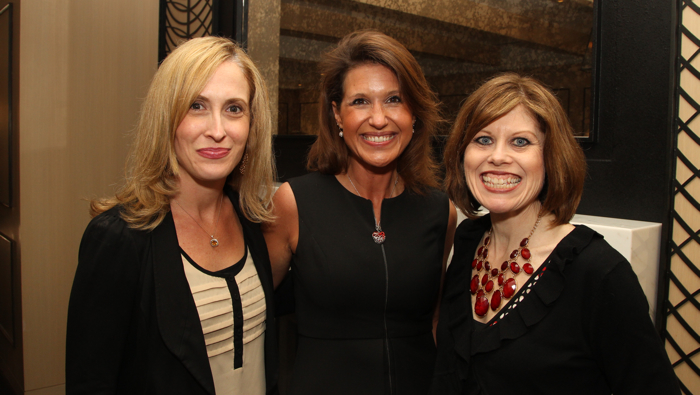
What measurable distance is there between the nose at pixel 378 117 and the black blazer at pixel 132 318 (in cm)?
70

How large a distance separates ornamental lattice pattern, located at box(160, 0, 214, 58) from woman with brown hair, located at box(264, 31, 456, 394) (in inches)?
79.8

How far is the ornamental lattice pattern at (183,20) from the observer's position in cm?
344

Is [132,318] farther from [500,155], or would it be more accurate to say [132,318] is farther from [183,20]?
[183,20]

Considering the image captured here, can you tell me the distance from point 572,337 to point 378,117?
864 millimetres

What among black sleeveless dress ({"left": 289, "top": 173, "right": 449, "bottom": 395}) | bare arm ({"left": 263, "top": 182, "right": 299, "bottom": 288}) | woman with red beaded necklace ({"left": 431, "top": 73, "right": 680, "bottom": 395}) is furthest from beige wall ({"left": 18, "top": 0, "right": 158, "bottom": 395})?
woman with red beaded necklace ({"left": 431, "top": 73, "right": 680, "bottom": 395})

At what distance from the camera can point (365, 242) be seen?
5.41 feet

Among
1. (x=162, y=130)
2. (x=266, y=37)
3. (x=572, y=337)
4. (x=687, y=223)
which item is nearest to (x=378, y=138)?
(x=162, y=130)

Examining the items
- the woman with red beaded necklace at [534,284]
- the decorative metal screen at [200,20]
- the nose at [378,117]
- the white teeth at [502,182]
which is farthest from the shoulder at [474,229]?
the decorative metal screen at [200,20]

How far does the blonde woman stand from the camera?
121 cm

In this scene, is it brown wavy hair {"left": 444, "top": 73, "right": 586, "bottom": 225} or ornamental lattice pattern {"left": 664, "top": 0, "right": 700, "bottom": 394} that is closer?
brown wavy hair {"left": 444, "top": 73, "right": 586, "bottom": 225}

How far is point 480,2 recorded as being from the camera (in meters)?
2.15

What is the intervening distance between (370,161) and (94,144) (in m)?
2.97

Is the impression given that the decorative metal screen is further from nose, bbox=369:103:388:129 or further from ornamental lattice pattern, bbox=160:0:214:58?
nose, bbox=369:103:388:129

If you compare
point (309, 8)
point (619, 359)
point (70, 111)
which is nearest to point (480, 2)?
point (309, 8)
